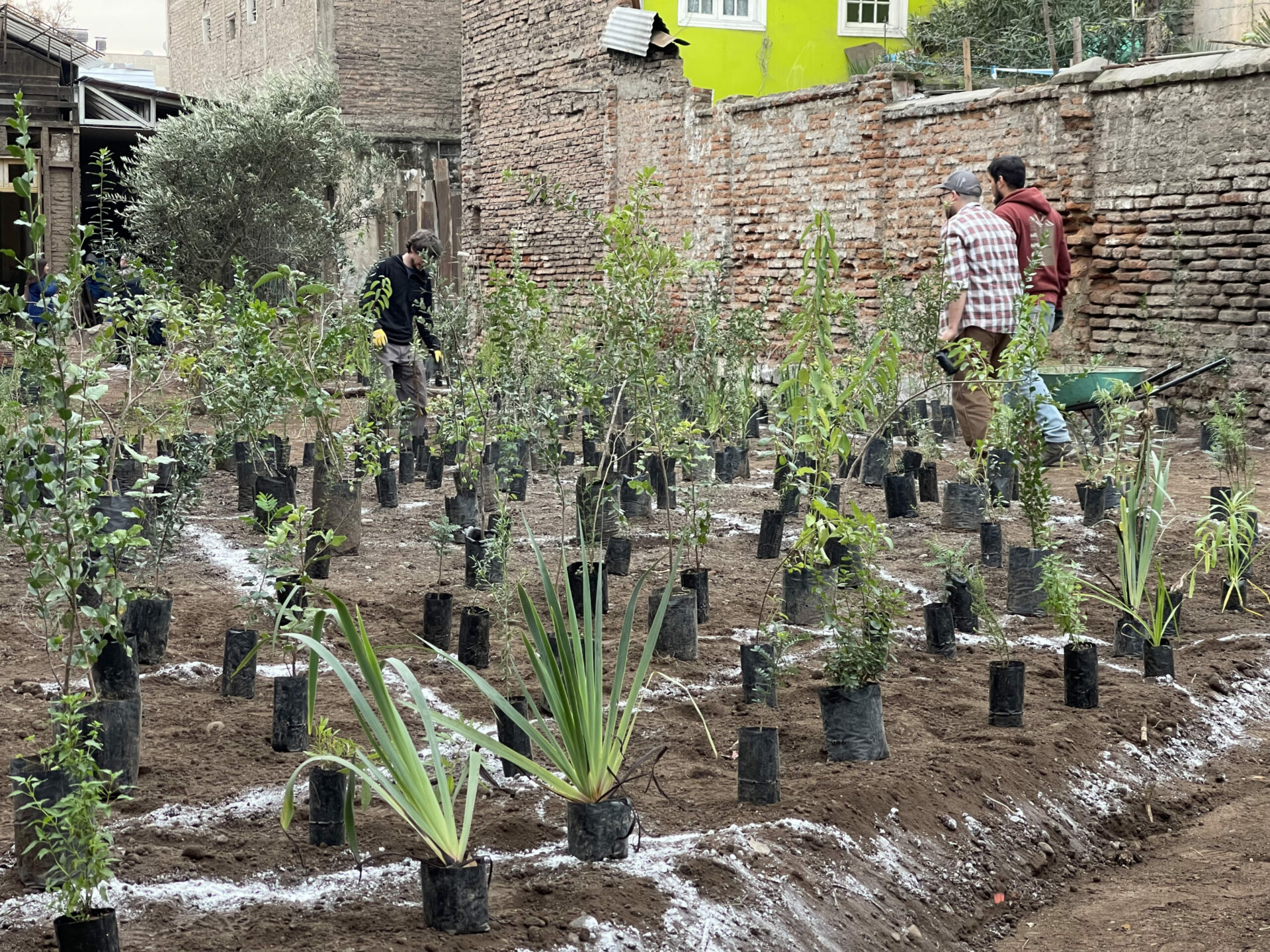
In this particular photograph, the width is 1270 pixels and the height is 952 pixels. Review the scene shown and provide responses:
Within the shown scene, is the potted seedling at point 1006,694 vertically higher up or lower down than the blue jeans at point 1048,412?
lower down

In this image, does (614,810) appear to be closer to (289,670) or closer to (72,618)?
(72,618)

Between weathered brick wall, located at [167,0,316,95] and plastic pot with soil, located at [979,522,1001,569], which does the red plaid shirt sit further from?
weathered brick wall, located at [167,0,316,95]

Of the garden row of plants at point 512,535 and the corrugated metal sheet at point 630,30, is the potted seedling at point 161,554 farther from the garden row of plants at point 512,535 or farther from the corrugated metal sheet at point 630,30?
the corrugated metal sheet at point 630,30

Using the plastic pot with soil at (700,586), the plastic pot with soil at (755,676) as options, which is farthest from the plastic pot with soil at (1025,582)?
the plastic pot with soil at (755,676)

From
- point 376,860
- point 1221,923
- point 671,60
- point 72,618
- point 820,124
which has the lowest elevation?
point 1221,923

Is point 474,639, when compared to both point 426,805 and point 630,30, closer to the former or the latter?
point 426,805

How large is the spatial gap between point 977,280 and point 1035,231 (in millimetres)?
634

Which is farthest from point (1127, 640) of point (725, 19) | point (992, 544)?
point (725, 19)

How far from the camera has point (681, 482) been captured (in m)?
7.55

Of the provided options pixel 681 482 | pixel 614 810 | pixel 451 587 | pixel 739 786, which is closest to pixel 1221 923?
pixel 739 786

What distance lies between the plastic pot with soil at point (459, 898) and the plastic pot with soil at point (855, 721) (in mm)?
1270

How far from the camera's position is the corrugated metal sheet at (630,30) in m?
14.1

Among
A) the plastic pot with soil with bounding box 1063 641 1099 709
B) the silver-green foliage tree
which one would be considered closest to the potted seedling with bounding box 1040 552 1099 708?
the plastic pot with soil with bounding box 1063 641 1099 709

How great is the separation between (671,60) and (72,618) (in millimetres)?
12365
